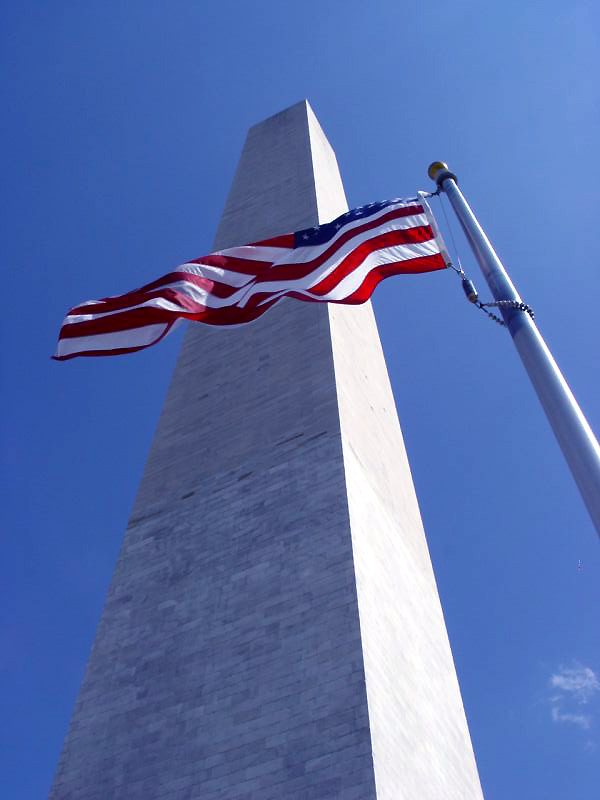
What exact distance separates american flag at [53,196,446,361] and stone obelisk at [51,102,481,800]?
3.35 metres

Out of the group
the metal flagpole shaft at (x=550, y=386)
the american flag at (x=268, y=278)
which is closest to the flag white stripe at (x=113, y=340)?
the american flag at (x=268, y=278)

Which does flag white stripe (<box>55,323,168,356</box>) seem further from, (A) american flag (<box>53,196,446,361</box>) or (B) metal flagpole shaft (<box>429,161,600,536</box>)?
(B) metal flagpole shaft (<box>429,161,600,536</box>)

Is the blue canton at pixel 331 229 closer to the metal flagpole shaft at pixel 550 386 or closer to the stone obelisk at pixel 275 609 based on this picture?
the metal flagpole shaft at pixel 550 386

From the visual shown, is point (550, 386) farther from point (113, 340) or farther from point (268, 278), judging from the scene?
point (113, 340)

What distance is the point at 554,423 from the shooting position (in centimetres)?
639

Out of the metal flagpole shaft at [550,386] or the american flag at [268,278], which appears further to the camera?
the american flag at [268,278]

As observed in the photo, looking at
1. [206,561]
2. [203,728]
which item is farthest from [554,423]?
[206,561]

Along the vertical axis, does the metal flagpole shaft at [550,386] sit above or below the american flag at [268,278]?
below

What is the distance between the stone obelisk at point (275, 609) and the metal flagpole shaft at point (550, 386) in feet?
15.9

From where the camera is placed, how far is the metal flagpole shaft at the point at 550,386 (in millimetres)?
5836

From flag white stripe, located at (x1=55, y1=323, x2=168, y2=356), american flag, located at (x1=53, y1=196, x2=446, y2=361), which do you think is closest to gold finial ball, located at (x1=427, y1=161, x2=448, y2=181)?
american flag, located at (x1=53, y1=196, x2=446, y2=361)

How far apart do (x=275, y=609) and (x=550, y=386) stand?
20.6 ft

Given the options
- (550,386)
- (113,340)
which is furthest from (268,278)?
(550,386)

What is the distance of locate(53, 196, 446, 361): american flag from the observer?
10117 millimetres
